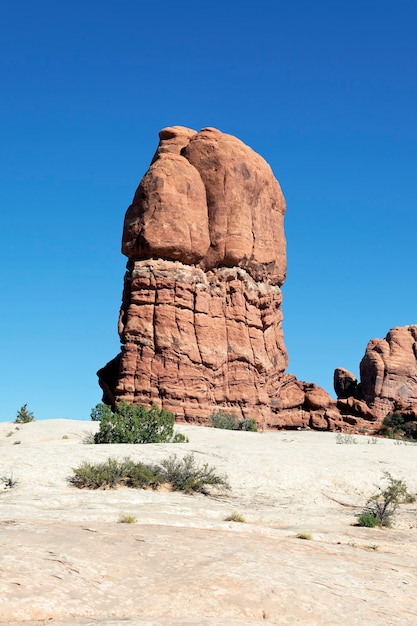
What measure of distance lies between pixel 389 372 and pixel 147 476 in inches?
2521

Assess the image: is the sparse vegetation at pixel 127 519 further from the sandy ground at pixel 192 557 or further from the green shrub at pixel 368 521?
the green shrub at pixel 368 521

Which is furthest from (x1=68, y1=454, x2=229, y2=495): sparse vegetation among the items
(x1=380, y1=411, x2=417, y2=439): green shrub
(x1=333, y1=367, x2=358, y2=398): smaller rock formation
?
(x1=333, y1=367, x2=358, y2=398): smaller rock formation

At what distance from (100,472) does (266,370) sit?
34637 mm

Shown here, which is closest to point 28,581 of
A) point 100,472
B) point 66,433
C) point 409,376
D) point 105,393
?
point 100,472

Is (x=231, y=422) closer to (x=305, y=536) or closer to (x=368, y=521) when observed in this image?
(x=368, y=521)

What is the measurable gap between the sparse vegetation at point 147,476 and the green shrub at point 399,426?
33.7 metres

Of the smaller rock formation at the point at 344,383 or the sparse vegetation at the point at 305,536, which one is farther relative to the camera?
the smaller rock formation at the point at 344,383

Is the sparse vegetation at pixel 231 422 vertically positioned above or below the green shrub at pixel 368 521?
above

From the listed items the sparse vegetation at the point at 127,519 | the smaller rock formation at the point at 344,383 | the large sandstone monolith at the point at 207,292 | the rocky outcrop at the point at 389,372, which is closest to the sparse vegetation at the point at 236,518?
the sparse vegetation at the point at 127,519

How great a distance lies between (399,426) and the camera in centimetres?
5397

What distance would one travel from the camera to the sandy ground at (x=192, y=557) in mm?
8078

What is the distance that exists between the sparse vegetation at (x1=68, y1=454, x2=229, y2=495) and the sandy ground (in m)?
0.56

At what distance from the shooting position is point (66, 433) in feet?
111

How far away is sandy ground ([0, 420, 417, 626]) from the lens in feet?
26.5
